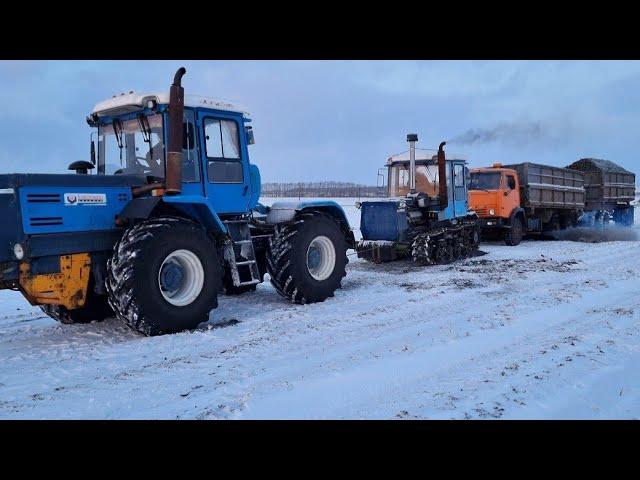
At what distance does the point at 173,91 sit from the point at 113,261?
2.04m

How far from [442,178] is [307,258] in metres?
5.97

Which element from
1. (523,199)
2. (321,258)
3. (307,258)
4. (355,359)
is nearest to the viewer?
(355,359)

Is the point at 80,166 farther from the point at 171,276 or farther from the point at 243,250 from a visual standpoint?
the point at 243,250

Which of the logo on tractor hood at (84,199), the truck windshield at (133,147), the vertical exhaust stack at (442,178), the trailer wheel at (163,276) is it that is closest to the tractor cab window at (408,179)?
the vertical exhaust stack at (442,178)

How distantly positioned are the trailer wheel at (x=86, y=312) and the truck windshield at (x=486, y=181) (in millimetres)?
12411

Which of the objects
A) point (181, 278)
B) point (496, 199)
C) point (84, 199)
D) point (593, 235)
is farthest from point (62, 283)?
point (593, 235)

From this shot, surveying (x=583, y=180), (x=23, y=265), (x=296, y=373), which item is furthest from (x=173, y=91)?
(x=583, y=180)

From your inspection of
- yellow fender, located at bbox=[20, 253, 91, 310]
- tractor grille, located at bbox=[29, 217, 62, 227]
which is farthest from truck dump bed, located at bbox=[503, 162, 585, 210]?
tractor grille, located at bbox=[29, 217, 62, 227]

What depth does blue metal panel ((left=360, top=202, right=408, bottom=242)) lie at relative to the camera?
1227cm

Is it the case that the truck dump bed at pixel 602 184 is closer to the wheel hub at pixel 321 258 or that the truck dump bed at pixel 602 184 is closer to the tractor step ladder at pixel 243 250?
the wheel hub at pixel 321 258

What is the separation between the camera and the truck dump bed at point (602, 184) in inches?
867

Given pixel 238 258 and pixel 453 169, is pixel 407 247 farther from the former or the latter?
pixel 238 258

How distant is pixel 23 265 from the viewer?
5.54 m

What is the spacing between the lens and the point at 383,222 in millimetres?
12438
